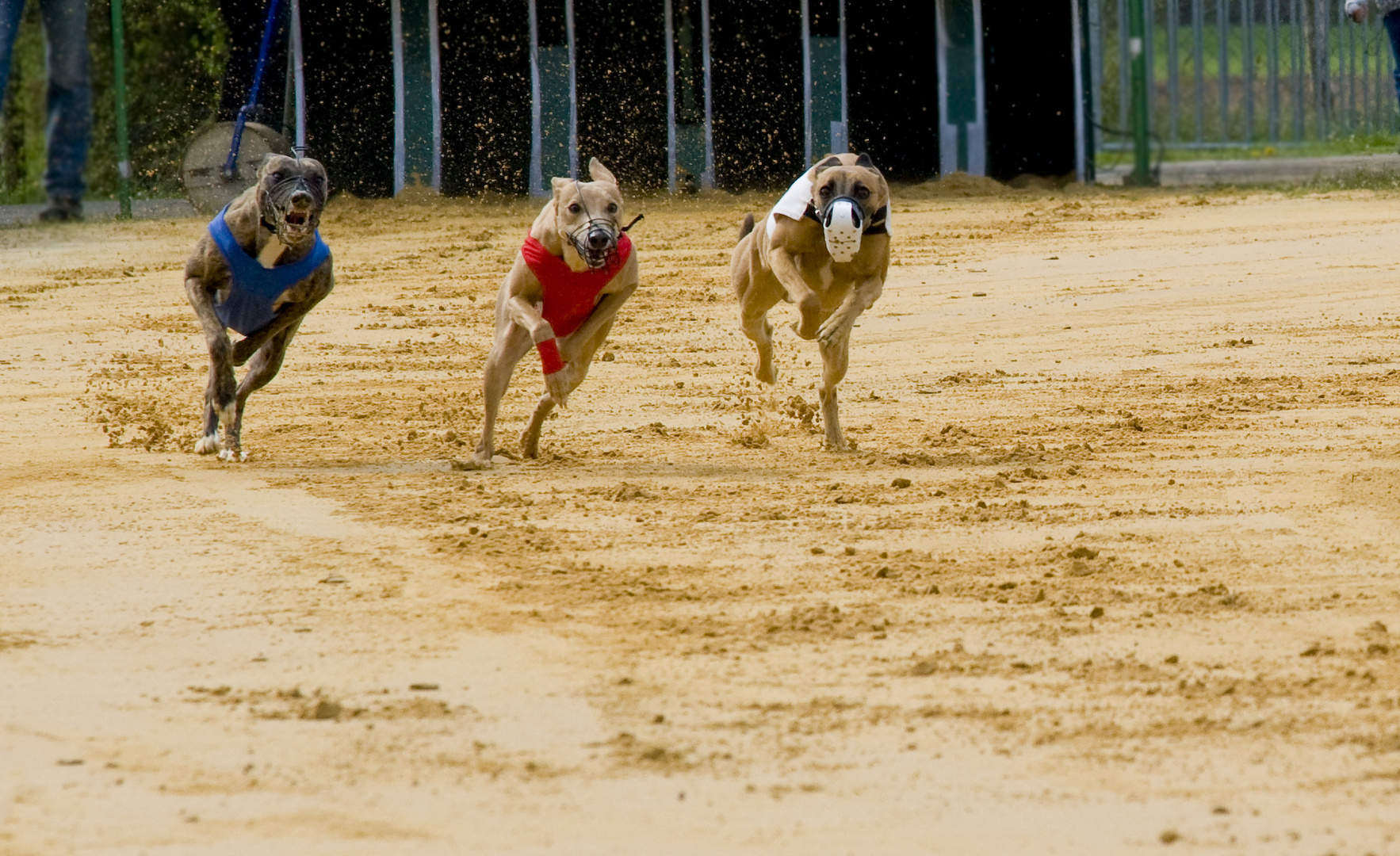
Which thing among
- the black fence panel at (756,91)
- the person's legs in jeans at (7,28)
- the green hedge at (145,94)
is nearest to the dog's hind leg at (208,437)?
the person's legs in jeans at (7,28)

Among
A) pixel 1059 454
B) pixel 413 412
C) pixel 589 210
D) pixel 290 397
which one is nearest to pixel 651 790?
pixel 589 210

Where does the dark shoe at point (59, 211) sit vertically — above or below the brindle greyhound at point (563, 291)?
above

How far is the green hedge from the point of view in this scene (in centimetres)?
1578

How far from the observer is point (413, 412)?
25.2 ft

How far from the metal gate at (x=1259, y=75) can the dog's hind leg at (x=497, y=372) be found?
37.0 ft

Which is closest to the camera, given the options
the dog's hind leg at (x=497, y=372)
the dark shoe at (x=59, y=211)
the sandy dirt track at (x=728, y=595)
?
the sandy dirt track at (x=728, y=595)

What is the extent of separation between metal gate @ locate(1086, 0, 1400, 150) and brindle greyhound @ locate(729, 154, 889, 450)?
1060cm

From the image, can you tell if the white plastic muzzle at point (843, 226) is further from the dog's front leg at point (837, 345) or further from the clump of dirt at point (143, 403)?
the clump of dirt at point (143, 403)

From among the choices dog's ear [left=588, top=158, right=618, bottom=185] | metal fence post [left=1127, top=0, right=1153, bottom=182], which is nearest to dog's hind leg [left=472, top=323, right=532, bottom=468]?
dog's ear [left=588, top=158, right=618, bottom=185]

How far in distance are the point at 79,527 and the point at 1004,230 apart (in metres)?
7.92

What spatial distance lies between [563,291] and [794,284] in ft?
2.55

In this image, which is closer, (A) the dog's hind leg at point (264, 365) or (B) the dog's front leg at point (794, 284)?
(B) the dog's front leg at point (794, 284)

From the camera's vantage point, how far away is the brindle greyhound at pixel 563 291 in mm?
6027

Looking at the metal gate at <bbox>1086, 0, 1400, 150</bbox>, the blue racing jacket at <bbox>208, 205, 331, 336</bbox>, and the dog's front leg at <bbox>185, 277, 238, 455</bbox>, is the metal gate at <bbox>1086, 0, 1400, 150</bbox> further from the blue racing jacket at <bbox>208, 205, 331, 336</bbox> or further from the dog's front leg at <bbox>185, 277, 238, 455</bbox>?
the dog's front leg at <bbox>185, 277, 238, 455</bbox>
